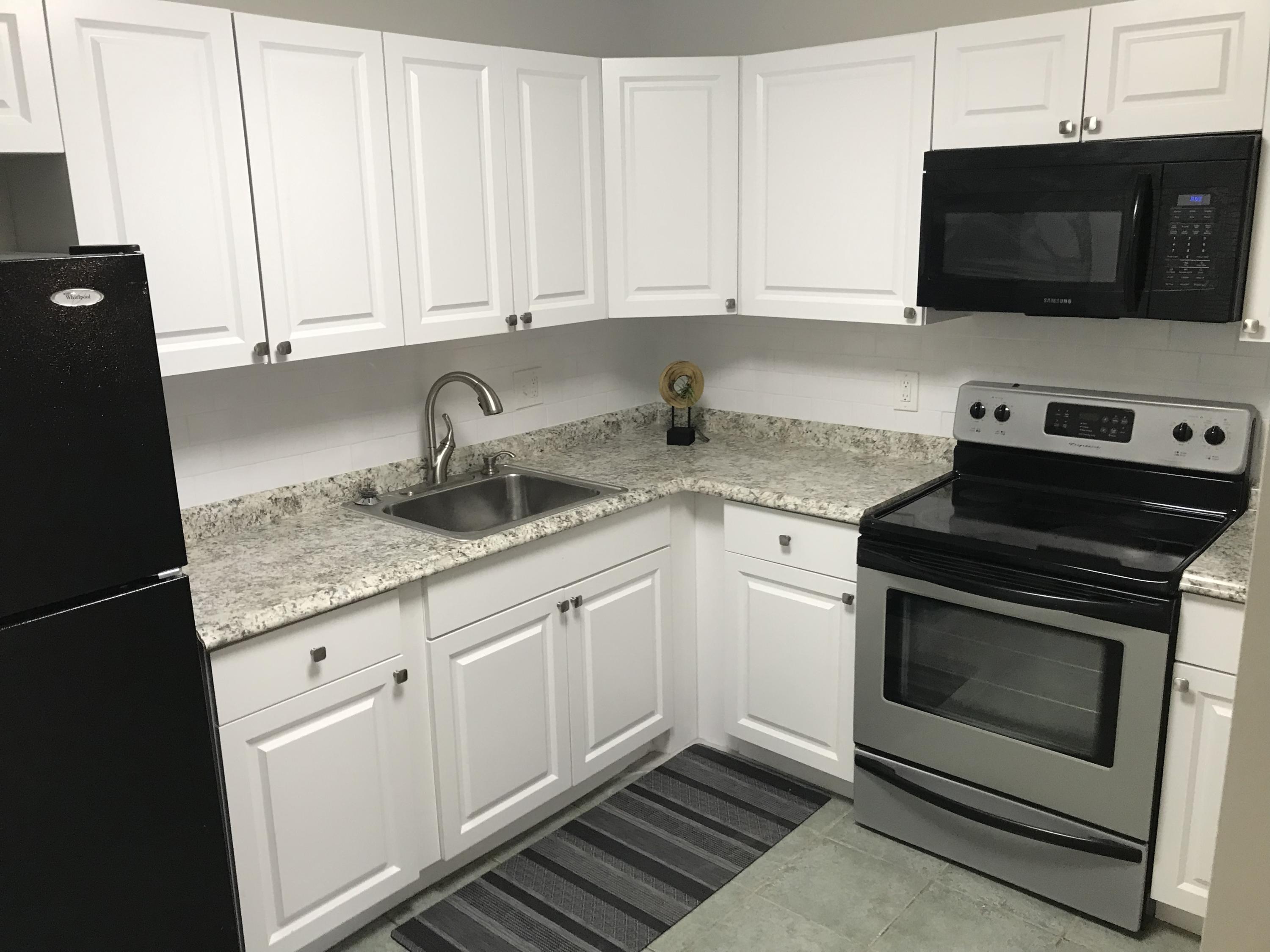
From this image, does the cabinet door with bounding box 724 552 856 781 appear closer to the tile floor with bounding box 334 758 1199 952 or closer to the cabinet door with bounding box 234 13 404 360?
the tile floor with bounding box 334 758 1199 952

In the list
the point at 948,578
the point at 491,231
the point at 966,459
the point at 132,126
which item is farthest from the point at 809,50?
the point at 132,126

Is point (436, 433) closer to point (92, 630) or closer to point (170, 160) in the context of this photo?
point (170, 160)

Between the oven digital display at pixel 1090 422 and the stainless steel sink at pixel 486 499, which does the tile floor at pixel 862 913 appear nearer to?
the stainless steel sink at pixel 486 499

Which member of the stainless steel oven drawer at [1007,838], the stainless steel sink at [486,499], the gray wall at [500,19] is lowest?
the stainless steel oven drawer at [1007,838]

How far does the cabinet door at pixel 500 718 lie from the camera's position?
2.45 metres

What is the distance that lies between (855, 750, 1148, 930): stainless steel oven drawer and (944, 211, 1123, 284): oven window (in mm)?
1251

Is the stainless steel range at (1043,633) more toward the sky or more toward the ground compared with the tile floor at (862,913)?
more toward the sky

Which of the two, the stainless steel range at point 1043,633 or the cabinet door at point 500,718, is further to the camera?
the cabinet door at point 500,718

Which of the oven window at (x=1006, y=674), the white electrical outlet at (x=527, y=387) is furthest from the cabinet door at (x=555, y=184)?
the oven window at (x=1006, y=674)

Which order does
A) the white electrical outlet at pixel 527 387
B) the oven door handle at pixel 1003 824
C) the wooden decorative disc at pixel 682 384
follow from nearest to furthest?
the oven door handle at pixel 1003 824 < the white electrical outlet at pixel 527 387 < the wooden decorative disc at pixel 682 384

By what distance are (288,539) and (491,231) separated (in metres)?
0.93

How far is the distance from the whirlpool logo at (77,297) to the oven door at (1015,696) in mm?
1824

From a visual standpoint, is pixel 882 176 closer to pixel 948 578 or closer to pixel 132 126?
pixel 948 578

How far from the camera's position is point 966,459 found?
291cm
